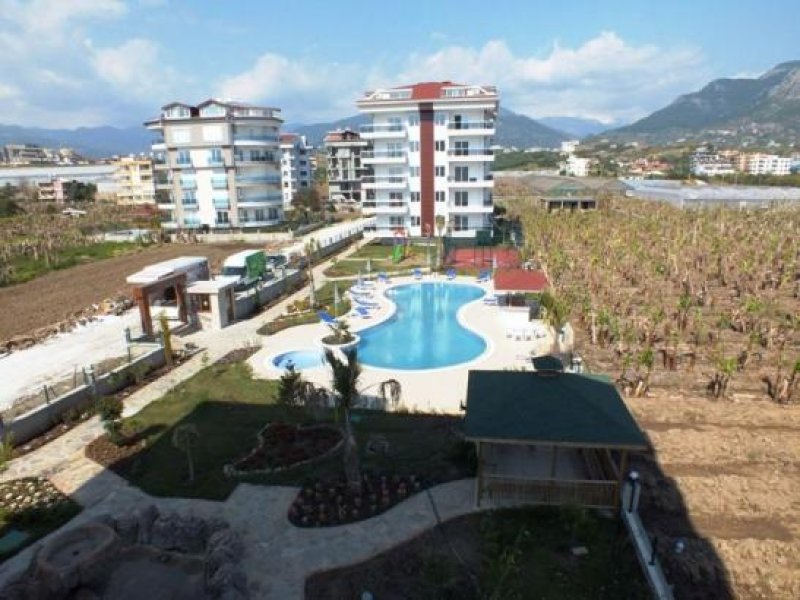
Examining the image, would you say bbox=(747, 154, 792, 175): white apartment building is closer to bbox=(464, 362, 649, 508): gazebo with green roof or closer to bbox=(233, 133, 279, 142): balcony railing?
bbox=(233, 133, 279, 142): balcony railing

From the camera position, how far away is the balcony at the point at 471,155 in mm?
50456

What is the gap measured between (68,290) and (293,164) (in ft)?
233

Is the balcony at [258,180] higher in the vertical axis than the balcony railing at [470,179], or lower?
higher

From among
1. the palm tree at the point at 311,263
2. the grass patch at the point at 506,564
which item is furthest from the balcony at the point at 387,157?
the grass patch at the point at 506,564

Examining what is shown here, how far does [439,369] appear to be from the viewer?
2239cm

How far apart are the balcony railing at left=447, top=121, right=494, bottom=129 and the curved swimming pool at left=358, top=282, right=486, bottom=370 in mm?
19663

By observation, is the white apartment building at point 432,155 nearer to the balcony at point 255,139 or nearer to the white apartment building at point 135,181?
the balcony at point 255,139

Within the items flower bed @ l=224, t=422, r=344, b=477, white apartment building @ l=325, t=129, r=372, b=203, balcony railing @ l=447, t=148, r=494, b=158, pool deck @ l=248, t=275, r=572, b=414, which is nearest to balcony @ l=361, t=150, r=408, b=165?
balcony railing @ l=447, t=148, r=494, b=158

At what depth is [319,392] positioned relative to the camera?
61.0ft

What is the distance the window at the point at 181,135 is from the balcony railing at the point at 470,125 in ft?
100.0

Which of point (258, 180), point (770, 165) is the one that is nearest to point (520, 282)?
point (258, 180)

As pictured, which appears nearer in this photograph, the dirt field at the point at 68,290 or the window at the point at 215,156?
the dirt field at the point at 68,290

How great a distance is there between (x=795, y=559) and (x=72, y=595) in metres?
14.4

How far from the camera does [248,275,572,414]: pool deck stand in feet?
65.2
